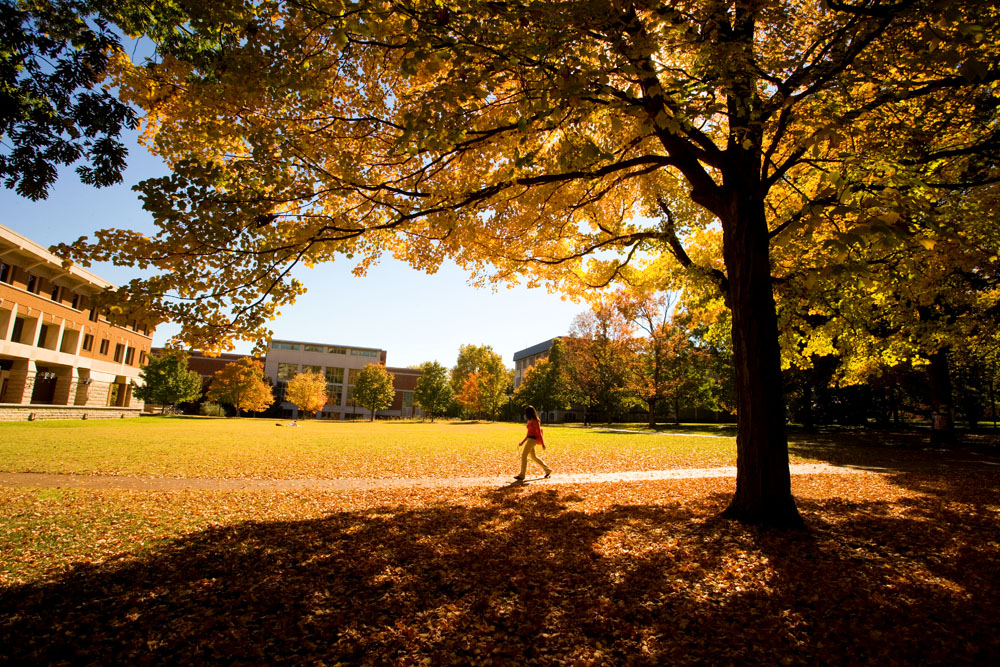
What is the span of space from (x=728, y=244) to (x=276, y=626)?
23.2 feet

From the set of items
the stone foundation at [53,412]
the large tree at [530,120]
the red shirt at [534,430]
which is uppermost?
the large tree at [530,120]

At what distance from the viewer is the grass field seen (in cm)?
316

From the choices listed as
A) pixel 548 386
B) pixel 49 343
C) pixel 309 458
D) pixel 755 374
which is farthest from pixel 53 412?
pixel 548 386

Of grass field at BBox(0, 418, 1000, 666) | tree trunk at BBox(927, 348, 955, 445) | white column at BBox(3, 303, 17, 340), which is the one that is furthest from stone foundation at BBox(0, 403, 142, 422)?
tree trunk at BBox(927, 348, 955, 445)

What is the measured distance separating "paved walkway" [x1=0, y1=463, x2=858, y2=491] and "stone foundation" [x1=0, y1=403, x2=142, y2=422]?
86.5 feet

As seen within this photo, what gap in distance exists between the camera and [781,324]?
9.75 metres

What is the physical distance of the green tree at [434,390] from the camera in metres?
62.4

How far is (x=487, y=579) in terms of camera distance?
435cm

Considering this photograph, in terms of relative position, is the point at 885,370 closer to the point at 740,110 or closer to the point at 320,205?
the point at 740,110

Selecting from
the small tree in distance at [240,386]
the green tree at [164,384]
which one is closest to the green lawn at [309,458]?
the small tree in distance at [240,386]

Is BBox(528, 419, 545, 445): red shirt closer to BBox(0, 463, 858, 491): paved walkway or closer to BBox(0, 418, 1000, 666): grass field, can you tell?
BBox(0, 463, 858, 491): paved walkway

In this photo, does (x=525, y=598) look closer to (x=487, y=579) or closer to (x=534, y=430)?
(x=487, y=579)

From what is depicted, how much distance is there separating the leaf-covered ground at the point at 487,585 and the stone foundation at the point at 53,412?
29.5m

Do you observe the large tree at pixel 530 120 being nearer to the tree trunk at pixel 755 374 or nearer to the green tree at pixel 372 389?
the tree trunk at pixel 755 374
